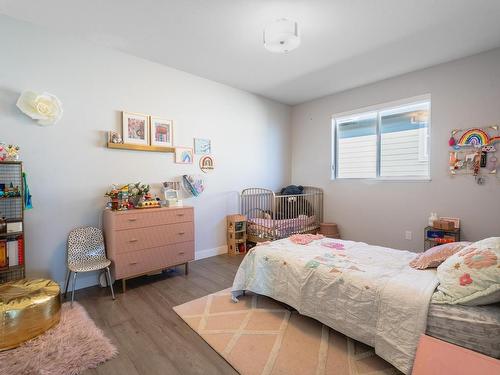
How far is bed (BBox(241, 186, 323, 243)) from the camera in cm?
390

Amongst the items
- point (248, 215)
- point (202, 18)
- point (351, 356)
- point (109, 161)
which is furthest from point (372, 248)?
point (109, 161)

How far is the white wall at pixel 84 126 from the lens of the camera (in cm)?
240

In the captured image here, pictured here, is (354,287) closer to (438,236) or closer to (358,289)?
(358,289)

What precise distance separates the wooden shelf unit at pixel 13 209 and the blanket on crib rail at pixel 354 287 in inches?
76.8

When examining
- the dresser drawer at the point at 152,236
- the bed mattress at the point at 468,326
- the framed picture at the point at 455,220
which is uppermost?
the framed picture at the point at 455,220

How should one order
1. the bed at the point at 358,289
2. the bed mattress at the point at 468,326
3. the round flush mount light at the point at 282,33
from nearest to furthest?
the bed mattress at the point at 468,326 < the bed at the point at 358,289 < the round flush mount light at the point at 282,33

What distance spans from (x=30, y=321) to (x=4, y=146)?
149 cm

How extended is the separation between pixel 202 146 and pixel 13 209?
87.5 inches

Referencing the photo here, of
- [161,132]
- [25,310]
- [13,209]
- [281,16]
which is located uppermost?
[281,16]

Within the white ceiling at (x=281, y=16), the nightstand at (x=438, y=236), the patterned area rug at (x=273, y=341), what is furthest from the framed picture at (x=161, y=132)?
the nightstand at (x=438, y=236)

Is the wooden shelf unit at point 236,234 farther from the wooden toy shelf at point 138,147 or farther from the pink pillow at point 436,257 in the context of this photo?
the pink pillow at point 436,257

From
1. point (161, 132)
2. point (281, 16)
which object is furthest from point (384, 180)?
point (161, 132)

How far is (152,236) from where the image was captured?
2805 millimetres

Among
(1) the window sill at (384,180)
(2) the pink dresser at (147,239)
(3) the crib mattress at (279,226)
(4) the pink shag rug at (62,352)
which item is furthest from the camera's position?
(3) the crib mattress at (279,226)
